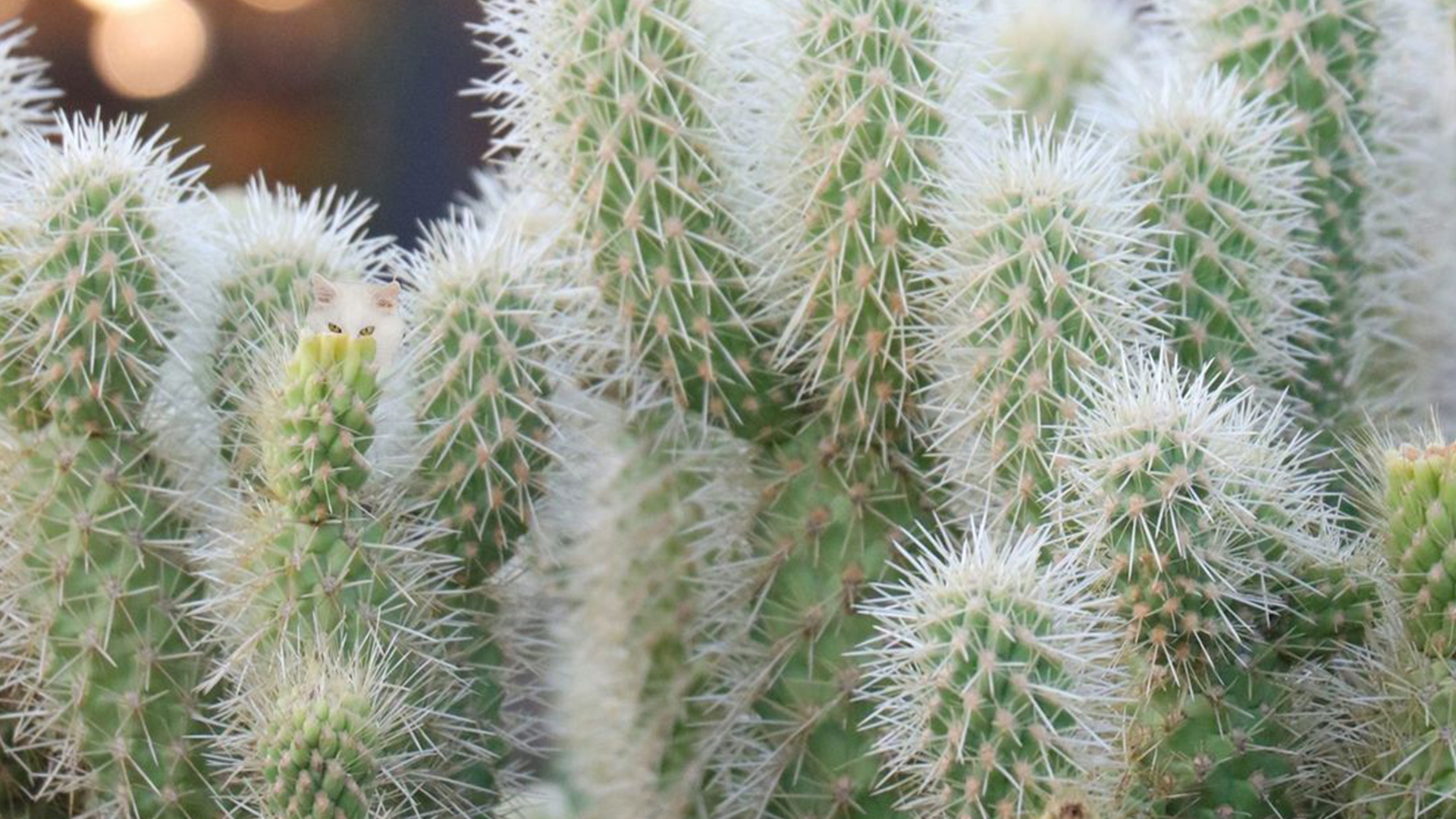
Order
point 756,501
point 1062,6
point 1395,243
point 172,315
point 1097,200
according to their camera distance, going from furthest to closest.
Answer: point 1062,6 → point 1395,243 → point 756,501 → point 172,315 → point 1097,200

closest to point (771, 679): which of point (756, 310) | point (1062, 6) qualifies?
point (756, 310)

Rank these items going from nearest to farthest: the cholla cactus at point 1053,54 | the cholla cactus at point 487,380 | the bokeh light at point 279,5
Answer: the cholla cactus at point 487,380, the cholla cactus at point 1053,54, the bokeh light at point 279,5

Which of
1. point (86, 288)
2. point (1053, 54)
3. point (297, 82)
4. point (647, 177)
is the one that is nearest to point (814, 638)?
point (647, 177)

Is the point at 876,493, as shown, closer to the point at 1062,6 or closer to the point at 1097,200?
the point at 1097,200

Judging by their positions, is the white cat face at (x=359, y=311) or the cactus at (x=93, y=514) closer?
the white cat face at (x=359, y=311)

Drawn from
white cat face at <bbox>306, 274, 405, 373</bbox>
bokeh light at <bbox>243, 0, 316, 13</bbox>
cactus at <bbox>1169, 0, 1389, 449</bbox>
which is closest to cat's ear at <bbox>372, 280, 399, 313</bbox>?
white cat face at <bbox>306, 274, 405, 373</bbox>

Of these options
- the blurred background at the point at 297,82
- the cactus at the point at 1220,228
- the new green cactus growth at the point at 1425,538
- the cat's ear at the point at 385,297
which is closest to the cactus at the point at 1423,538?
the new green cactus growth at the point at 1425,538

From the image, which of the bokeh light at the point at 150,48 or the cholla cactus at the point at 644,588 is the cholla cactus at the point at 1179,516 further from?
the bokeh light at the point at 150,48

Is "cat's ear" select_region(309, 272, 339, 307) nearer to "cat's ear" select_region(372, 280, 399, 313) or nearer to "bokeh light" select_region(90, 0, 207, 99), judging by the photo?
"cat's ear" select_region(372, 280, 399, 313)
